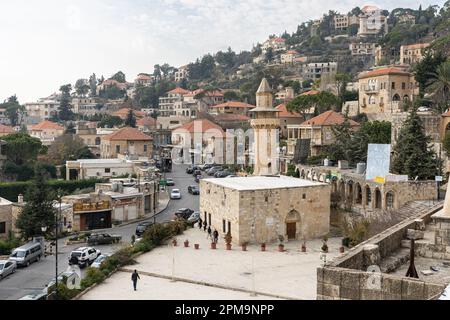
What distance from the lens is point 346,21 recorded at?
167m

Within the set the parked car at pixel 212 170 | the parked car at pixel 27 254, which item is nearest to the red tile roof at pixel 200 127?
the parked car at pixel 212 170

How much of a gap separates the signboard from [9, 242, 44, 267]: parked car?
16460 mm

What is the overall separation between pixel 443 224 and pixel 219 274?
998cm

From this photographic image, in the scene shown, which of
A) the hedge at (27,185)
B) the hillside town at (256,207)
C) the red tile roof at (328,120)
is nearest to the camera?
the hillside town at (256,207)

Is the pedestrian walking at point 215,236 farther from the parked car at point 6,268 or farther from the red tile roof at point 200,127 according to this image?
the red tile roof at point 200,127

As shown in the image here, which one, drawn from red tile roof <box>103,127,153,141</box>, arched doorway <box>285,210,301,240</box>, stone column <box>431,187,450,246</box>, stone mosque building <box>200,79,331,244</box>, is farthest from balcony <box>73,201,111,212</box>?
red tile roof <box>103,127,153,141</box>

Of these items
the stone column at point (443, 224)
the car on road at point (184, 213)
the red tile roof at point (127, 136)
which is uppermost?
the red tile roof at point (127, 136)

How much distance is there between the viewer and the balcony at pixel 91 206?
34500 mm

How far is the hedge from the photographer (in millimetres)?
45438

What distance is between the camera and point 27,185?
45219 mm

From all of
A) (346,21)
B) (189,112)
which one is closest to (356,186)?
(189,112)

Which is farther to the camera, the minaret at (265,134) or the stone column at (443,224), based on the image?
the minaret at (265,134)

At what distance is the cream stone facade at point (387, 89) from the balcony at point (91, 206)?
3867 cm

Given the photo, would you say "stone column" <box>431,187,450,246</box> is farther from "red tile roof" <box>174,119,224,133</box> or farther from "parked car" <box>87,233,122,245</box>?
"red tile roof" <box>174,119,224,133</box>
